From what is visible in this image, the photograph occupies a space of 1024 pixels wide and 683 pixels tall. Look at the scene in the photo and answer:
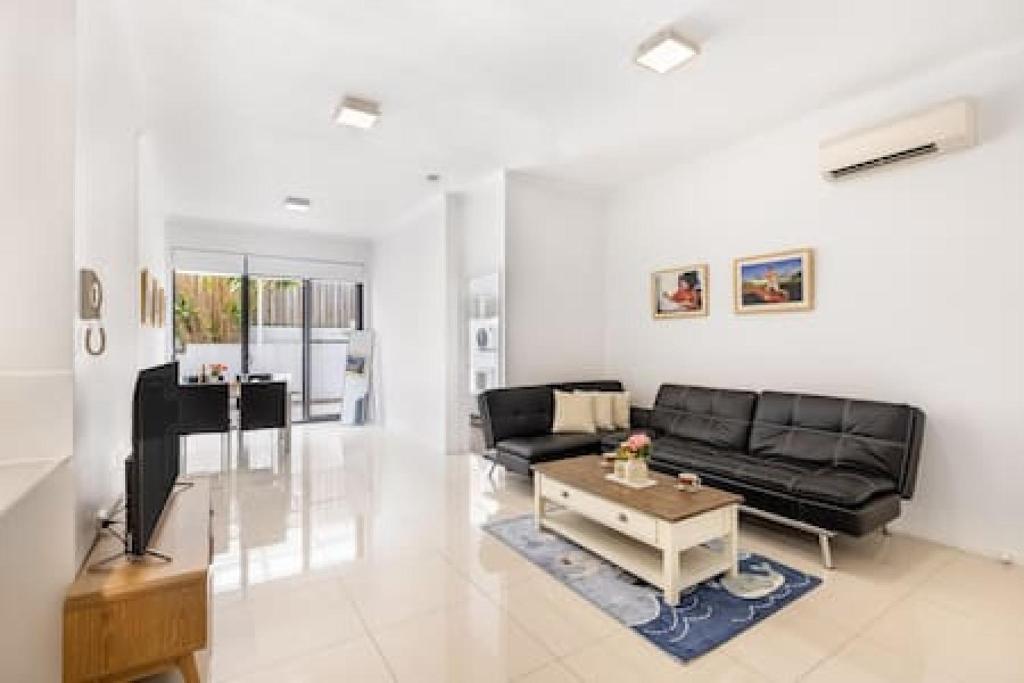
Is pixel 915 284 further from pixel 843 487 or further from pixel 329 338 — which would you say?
pixel 329 338

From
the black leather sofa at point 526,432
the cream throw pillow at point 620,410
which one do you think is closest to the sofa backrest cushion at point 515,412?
the black leather sofa at point 526,432

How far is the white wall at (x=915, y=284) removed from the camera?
8.94 feet

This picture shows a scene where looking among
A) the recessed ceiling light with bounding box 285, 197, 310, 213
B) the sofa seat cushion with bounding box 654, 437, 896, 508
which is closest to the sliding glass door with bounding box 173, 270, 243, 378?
the recessed ceiling light with bounding box 285, 197, 310, 213

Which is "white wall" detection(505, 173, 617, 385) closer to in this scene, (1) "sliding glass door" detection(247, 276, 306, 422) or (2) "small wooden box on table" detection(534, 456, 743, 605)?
(2) "small wooden box on table" detection(534, 456, 743, 605)

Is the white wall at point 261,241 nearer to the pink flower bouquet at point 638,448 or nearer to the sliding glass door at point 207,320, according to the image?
the sliding glass door at point 207,320

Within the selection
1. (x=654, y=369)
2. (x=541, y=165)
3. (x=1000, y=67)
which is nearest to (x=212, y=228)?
(x=541, y=165)

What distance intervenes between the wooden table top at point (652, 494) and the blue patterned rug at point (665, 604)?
38 centimetres

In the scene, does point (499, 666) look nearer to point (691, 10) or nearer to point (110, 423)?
point (110, 423)

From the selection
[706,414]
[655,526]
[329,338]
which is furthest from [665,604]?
[329,338]

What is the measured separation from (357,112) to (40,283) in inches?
91.8

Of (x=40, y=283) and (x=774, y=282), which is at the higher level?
(x=774, y=282)

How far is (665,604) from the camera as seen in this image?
7.43 feet

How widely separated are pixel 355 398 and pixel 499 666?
5.84 m

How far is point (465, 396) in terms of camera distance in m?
5.33
